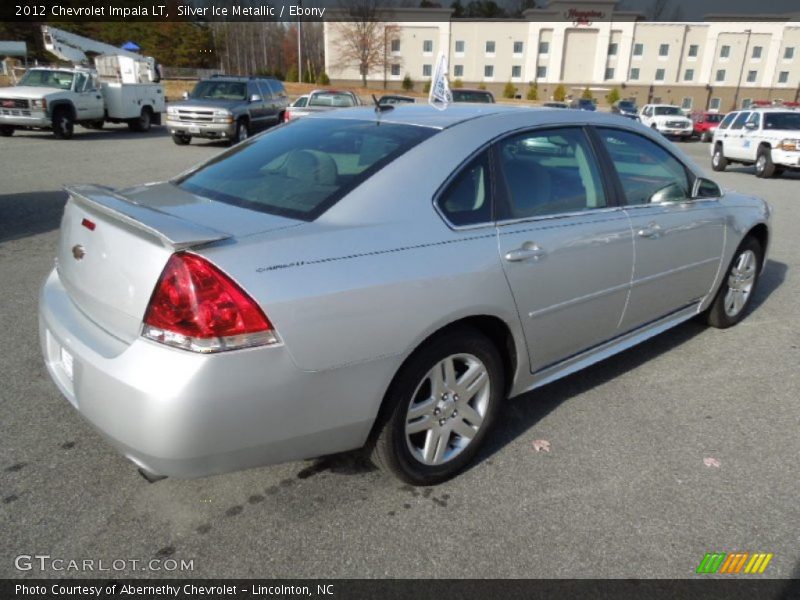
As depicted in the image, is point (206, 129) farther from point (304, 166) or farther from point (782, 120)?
point (782, 120)

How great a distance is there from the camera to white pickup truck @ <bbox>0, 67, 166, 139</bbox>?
1692cm

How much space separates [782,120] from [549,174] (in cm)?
1695

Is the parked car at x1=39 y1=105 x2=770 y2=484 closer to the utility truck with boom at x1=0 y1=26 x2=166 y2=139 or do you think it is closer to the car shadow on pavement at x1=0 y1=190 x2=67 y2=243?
the car shadow on pavement at x1=0 y1=190 x2=67 y2=243

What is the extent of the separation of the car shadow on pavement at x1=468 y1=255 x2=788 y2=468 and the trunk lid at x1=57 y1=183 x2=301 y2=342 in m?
1.65

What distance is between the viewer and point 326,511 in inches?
100

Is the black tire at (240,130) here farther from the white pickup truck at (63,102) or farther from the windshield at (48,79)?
the windshield at (48,79)

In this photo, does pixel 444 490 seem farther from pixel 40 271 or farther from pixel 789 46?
pixel 789 46

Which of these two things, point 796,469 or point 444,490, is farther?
point 796,469

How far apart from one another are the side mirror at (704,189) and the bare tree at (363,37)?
250 ft

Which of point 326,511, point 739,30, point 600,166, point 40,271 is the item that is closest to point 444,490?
point 326,511

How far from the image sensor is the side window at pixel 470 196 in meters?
2.62

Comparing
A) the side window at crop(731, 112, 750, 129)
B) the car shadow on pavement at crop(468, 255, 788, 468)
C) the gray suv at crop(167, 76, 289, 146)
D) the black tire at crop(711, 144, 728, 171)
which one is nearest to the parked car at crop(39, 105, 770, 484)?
the car shadow on pavement at crop(468, 255, 788, 468)

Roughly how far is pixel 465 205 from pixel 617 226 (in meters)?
1.09

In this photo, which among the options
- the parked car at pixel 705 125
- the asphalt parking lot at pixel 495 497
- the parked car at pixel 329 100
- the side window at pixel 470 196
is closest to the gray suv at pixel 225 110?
the parked car at pixel 329 100
